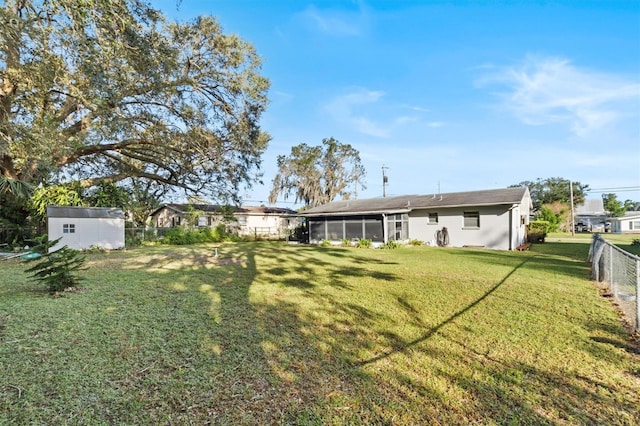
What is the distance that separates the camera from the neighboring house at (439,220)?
1570 centimetres

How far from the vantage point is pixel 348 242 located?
57.0 ft

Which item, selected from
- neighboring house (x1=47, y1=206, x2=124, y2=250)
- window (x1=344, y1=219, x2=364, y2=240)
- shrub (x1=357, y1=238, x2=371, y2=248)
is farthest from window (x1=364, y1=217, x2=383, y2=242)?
neighboring house (x1=47, y1=206, x2=124, y2=250)

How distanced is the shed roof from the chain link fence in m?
16.9

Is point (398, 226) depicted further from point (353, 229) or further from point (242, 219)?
point (242, 219)

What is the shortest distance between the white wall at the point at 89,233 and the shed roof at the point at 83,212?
0.13 m

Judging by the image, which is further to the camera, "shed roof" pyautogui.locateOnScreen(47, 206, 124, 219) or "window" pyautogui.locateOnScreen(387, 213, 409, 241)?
"window" pyautogui.locateOnScreen(387, 213, 409, 241)

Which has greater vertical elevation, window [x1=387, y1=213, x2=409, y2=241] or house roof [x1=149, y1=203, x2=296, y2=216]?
house roof [x1=149, y1=203, x2=296, y2=216]

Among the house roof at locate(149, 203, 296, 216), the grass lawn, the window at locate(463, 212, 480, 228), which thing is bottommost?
the grass lawn

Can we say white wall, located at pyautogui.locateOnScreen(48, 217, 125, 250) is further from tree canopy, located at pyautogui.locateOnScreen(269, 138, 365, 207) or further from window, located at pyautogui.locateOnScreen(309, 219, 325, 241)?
tree canopy, located at pyautogui.locateOnScreen(269, 138, 365, 207)

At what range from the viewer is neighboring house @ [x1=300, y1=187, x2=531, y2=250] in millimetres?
15703

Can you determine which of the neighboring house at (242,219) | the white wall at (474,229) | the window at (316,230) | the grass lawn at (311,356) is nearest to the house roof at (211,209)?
the neighboring house at (242,219)

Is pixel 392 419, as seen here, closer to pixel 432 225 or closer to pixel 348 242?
pixel 348 242

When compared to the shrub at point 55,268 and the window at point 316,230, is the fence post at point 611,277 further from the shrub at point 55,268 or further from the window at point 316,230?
the window at point 316,230

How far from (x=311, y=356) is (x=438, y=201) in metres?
16.1
